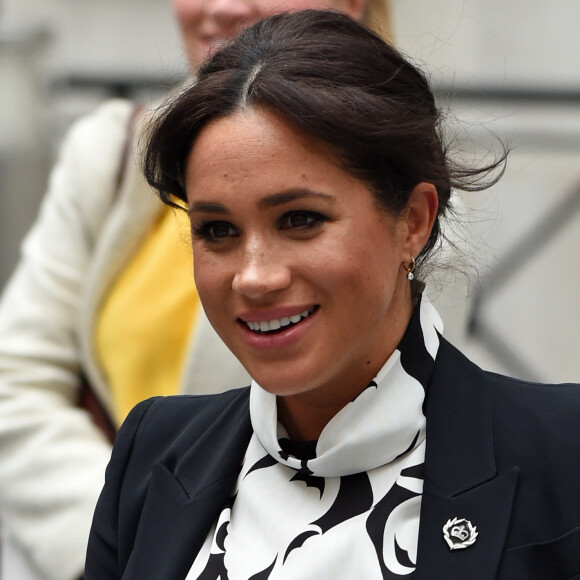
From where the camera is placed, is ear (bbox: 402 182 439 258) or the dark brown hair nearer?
the dark brown hair

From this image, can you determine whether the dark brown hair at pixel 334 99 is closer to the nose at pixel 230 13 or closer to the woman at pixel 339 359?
the woman at pixel 339 359

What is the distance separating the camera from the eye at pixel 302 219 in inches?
80.0

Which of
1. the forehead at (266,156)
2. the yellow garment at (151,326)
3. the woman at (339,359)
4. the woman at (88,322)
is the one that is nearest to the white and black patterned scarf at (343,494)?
the woman at (339,359)

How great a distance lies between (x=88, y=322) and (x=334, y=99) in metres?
1.44

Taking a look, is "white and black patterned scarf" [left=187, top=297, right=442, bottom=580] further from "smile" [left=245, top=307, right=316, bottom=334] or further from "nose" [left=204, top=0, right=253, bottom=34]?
"nose" [left=204, top=0, right=253, bottom=34]

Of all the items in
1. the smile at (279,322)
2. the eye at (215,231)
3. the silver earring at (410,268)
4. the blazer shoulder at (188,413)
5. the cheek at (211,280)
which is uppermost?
the eye at (215,231)

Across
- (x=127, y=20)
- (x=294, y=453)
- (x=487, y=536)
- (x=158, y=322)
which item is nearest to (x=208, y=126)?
(x=294, y=453)

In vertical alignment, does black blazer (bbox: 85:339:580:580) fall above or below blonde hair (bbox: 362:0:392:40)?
below

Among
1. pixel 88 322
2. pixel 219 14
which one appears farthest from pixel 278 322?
pixel 219 14

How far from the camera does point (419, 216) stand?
2182 mm

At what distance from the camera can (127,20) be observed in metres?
7.12

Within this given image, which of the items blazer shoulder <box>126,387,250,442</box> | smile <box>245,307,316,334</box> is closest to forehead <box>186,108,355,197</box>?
smile <box>245,307,316,334</box>

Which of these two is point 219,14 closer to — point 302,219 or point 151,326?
point 151,326

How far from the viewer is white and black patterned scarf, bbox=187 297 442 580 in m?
2.05
